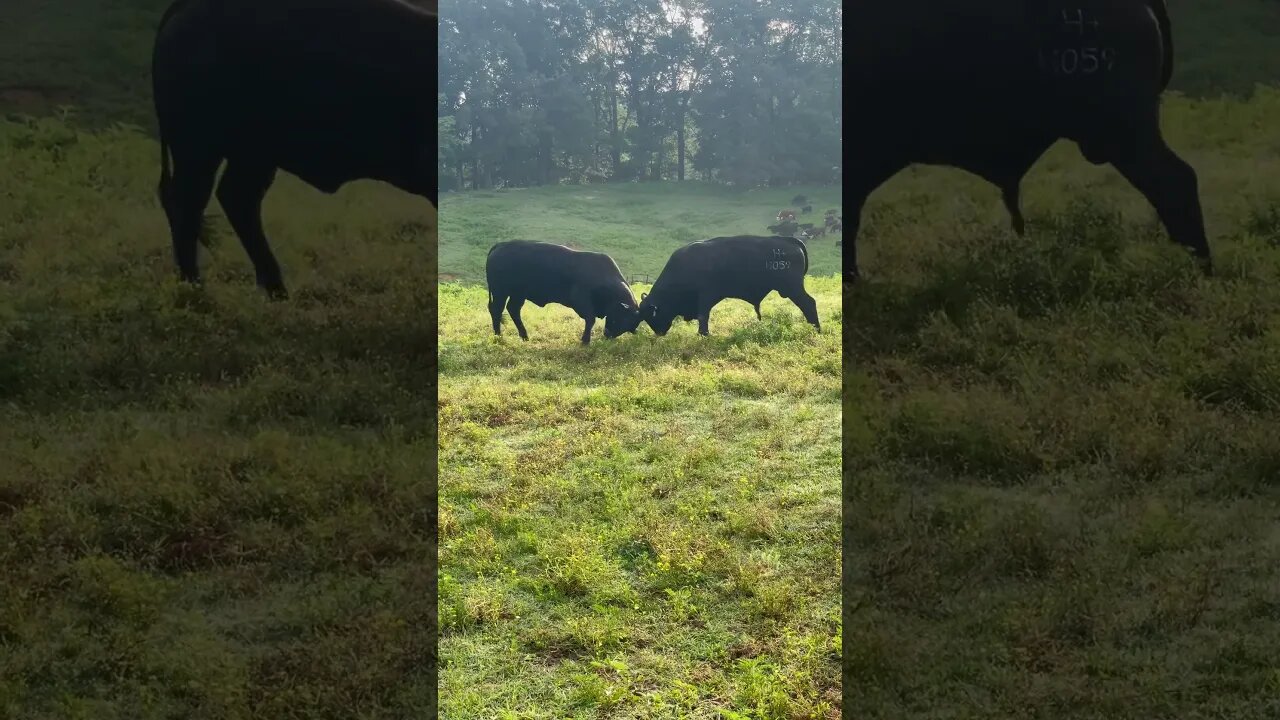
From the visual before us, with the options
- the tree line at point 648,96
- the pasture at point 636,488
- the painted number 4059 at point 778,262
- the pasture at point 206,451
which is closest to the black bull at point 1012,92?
the pasture at point 636,488

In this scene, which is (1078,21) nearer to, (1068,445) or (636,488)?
(1068,445)

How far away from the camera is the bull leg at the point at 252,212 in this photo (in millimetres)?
3777

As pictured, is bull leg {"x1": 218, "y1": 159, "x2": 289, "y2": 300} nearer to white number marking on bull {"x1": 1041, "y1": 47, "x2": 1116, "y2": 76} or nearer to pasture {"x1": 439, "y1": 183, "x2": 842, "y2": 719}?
pasture {"x1": 439, "y1": 183, "x2": 842, "y2": 719}

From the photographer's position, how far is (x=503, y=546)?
152 inches

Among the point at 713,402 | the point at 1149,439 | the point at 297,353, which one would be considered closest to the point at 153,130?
the point at 297,353

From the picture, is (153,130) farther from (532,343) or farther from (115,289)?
(532,343)

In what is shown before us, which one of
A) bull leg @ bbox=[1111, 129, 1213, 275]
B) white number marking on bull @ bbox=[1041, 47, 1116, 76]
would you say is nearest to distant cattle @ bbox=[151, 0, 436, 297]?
white number marking on bull @ bbox=[1041, 47, 1116, 76]

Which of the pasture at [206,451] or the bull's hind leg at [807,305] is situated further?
the bull's hind leg at [807,305]

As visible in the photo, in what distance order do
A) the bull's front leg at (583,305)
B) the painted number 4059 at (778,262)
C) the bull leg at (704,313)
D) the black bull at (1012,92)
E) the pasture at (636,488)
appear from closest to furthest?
the pasture at (636,488)
the black bull at (1012,92)
the bull's front leg at (583,305)
the bull leg at (704,313)
the painted number 4059 at (778,262)

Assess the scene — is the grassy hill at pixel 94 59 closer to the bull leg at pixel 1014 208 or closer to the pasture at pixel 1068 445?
the pasture at pixel 1068 445

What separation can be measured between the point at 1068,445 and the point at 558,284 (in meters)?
3.04

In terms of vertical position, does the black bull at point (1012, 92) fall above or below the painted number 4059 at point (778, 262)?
above

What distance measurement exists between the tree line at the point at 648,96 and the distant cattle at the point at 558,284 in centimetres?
89

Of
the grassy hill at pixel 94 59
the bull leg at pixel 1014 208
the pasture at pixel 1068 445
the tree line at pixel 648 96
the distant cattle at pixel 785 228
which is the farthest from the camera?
the tree line at pixel 648 96
